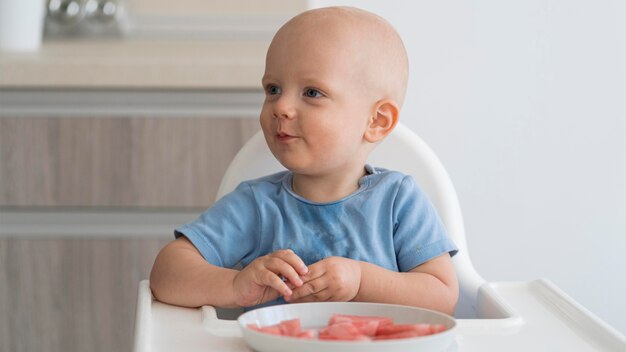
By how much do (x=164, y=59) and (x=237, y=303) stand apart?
952mm

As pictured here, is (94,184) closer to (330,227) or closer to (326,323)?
(330,227)

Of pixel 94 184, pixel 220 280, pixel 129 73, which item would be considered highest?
pixel 129 73

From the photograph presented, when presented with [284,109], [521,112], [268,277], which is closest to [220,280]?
[268,277]

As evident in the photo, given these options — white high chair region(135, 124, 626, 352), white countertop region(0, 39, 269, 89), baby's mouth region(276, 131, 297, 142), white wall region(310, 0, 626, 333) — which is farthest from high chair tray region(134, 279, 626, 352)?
white wall region(310, 0, 626, 333)

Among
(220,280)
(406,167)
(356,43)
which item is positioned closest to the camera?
(220,280)

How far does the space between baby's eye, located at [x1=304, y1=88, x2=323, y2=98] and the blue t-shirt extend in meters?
0.14

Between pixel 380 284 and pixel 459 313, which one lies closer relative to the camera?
pixel 380 284

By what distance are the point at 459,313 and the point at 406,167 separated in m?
0.24

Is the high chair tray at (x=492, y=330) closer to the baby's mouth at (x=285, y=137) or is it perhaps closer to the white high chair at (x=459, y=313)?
the white high chair at (x=459, y=313)

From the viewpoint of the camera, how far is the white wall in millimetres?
2121

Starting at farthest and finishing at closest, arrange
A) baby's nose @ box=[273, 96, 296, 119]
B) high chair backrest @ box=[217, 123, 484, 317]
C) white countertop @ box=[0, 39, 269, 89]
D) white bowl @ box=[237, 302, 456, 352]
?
white countertop @ box=[0, 39, 269, 89]
high chair backrest @ box=[217, 123, 484, 317]
baby's nose @ box=[273, 96, 296, 119]
white bowl @ box=[237, 302, 456, 352]

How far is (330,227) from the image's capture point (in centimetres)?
121

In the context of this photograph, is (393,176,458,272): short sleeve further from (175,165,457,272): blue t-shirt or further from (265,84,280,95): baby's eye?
(265,84,280,95): baby's eye

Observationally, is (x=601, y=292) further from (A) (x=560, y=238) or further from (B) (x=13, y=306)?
(B) (x=13, y=306)
